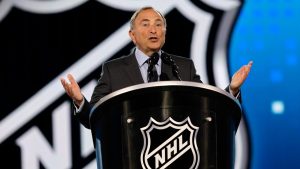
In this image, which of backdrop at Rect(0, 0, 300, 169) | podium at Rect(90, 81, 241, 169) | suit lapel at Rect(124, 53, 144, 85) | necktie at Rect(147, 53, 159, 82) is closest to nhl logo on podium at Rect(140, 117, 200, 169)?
podium at Rect(90, 81, 241, 169)

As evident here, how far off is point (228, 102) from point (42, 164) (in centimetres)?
169

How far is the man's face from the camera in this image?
7.36 ft

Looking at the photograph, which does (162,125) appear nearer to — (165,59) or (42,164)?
(165,59)

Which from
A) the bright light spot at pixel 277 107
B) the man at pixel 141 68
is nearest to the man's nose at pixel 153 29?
the man at pixel 141 68

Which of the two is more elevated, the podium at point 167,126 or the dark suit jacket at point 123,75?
the dark suit jacket at point 123,75

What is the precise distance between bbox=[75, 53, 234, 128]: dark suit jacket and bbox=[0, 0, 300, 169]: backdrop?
3.38 ft

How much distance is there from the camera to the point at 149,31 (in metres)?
2.26

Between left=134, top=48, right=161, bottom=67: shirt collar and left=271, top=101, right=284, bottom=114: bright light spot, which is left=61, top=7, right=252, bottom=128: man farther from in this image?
left=271, top=101, right=284, bottom=114: bright light spot

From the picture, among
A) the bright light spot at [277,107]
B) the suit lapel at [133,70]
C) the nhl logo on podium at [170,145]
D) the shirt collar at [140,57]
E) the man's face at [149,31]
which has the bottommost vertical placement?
the nhl logo on podium at [170,145]

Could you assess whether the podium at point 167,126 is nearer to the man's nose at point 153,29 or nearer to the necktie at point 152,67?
the necktie at point 152,67

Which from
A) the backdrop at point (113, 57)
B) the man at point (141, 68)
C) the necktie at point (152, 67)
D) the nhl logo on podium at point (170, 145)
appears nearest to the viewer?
the nhl logo on podium at point (170, 145)

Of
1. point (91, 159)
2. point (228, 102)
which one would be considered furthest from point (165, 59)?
point (91, 159)

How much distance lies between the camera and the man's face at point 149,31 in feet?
7.36

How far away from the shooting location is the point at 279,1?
11.3 feet
